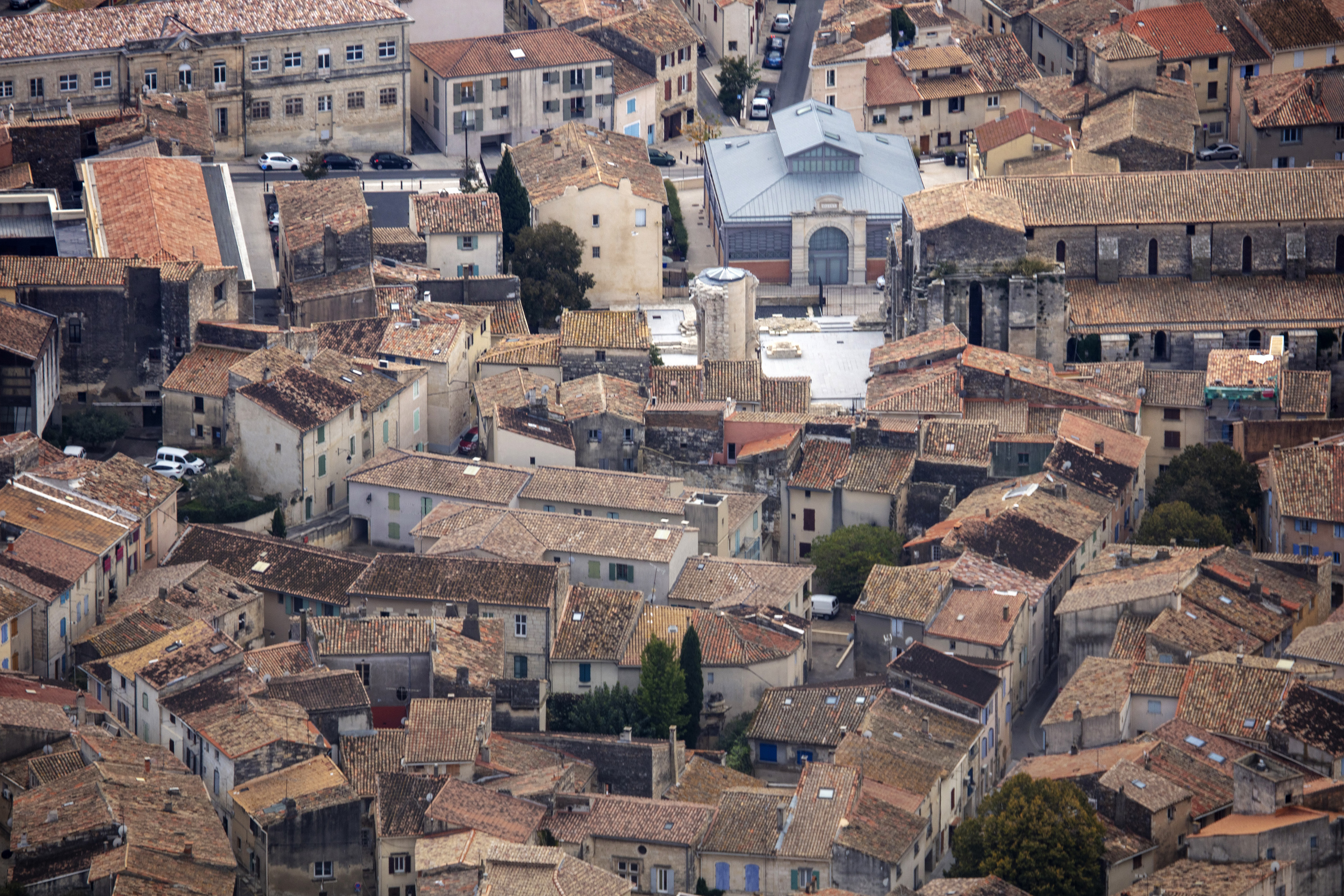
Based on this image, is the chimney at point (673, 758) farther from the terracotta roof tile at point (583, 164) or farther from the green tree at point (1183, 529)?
the terracotta roof tile at point (583, 164)

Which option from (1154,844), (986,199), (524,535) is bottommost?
(1154,844)

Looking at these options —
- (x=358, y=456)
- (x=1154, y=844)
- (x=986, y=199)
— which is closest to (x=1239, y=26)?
(x=986, y=199)

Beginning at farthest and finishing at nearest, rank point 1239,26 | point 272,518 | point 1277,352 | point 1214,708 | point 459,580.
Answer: point 1239,26, point 1277,352, point 272,518, point 459,580, point 1214,708

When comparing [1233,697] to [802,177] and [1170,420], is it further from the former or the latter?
[802,177]

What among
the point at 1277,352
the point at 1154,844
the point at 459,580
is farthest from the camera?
the point at 1277,352

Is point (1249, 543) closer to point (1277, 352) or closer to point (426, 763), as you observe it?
point (1277, 352)

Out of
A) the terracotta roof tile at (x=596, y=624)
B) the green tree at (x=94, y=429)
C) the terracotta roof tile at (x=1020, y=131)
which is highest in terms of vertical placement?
the terracotta roof tile at (x=1020, y=131)

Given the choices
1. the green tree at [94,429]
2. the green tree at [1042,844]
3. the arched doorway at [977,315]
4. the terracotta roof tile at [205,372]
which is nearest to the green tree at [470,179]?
the terracotta roof tile at [205,372]
